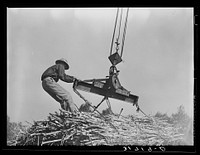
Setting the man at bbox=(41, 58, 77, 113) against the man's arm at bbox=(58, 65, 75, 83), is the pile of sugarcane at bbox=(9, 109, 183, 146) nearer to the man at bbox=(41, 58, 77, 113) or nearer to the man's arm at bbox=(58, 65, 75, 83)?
the man at bbox=(41, 58, 77, 113)

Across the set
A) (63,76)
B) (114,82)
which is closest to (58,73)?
(63,76)

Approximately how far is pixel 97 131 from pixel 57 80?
0.33 m

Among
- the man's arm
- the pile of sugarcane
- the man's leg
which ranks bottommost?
the pile of sugarcane

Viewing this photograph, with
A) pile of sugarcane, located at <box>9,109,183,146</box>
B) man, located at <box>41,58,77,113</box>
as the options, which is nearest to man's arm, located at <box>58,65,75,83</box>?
man, located at <box>41,58,77,113</box>

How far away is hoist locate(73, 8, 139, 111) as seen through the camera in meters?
1.38

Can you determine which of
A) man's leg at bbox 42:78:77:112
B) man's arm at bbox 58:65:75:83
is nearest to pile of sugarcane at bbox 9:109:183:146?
man's leg at bbox 42:78:77:112

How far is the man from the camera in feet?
4.50

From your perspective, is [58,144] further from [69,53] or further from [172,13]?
[172,13]

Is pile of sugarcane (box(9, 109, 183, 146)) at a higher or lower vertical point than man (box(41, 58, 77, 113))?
lower

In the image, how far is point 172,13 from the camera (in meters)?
1.36

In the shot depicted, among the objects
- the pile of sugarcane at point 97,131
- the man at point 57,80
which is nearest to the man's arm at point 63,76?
the man at point 57,80
